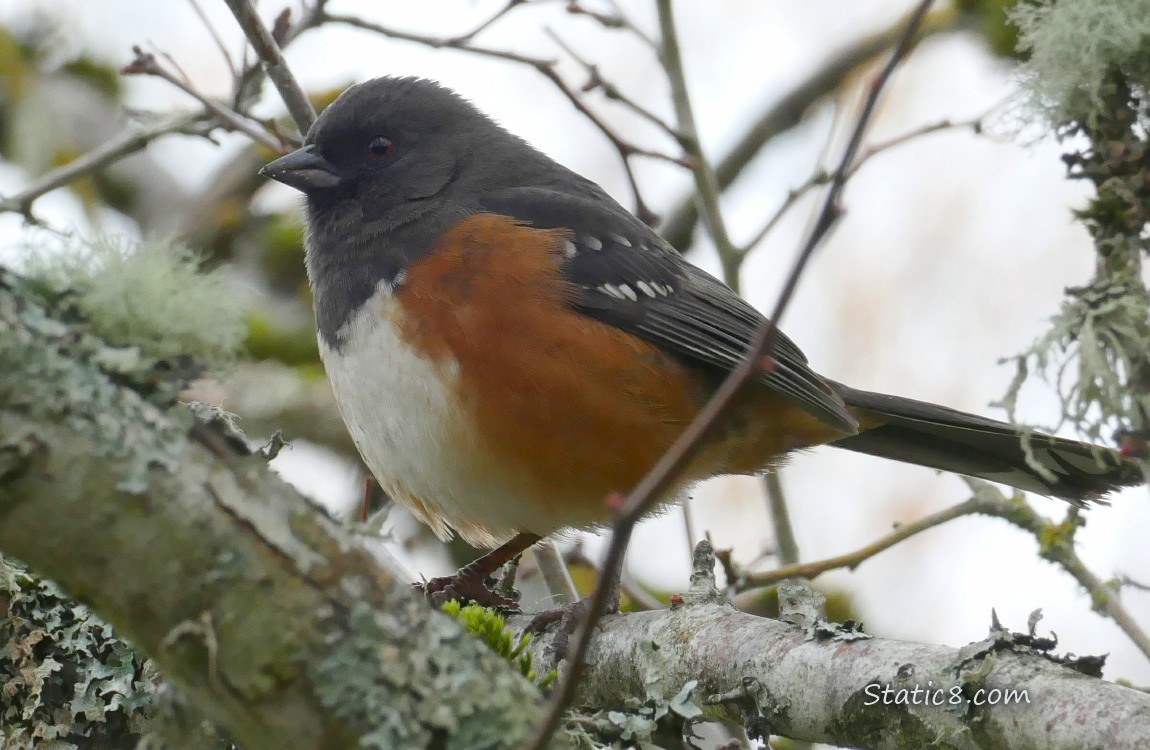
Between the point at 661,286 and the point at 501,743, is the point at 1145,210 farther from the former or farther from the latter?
the point at 501,743

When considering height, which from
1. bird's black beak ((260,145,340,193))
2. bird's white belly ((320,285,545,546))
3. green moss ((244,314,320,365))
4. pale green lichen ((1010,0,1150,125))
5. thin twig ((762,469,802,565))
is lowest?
bird's white belly ((320,285,545,546))

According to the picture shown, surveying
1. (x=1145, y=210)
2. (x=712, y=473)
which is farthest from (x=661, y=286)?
(x=1145, y=210)

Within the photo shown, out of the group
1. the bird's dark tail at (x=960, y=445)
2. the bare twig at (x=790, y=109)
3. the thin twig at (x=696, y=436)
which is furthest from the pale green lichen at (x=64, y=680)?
the bare twig at (x=790, y=109)

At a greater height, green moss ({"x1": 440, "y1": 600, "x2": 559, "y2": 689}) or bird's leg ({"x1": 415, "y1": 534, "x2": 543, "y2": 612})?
bird's leg ({"x1": 415, "y1": 534, "x2": 543, "y2": 612})

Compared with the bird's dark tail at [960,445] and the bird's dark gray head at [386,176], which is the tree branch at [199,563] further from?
the bird's dark tail at [960,445]

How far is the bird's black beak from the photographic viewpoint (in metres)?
3.08

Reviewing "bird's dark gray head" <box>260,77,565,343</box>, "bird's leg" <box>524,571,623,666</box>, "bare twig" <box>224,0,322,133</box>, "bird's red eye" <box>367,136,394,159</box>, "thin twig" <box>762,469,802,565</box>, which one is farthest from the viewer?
"thin twig" <box>762,469,802,565</box>

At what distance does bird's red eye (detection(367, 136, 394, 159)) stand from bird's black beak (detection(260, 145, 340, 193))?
5.1 inches

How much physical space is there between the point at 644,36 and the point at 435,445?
1.59 m

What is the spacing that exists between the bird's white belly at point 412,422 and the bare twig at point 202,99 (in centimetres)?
68

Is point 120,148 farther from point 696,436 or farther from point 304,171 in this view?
point 696,436

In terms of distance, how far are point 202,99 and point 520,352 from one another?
1195 mm

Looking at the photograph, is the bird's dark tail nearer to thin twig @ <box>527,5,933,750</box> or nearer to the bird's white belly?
the bird's white belly

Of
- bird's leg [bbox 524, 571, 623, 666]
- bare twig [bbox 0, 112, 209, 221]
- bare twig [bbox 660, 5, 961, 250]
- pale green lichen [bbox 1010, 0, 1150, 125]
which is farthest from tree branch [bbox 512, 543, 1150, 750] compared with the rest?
bare twig [bbox 660, 5, 961, 250]
